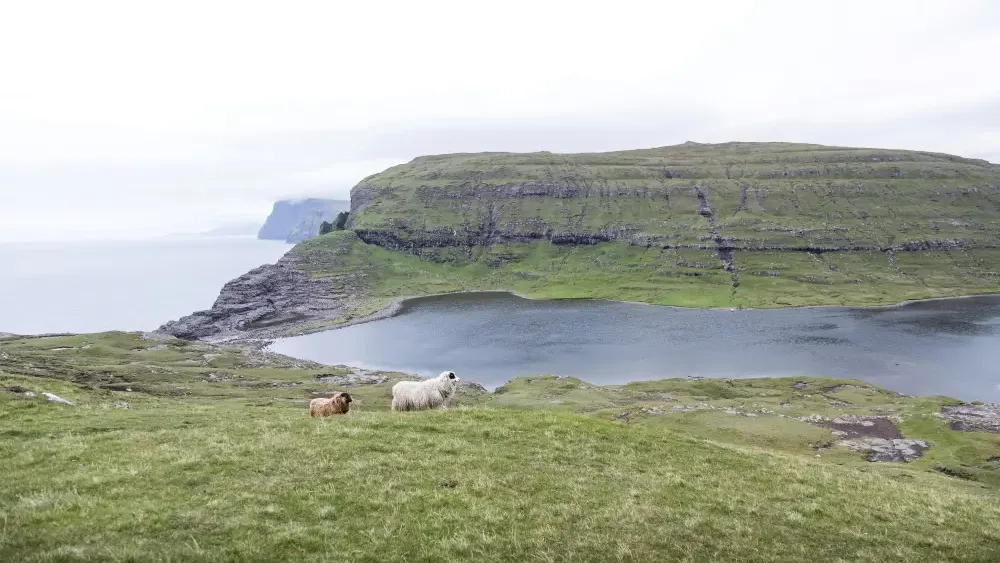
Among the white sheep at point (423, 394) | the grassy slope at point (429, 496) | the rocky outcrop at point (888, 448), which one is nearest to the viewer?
the grassy slope at point (429, 496)

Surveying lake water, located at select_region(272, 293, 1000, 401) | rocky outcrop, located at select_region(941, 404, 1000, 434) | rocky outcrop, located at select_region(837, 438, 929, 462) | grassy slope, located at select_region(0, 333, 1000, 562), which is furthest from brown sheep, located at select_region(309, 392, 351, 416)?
lake water, located at select_region(272, 293, 1000, 401)

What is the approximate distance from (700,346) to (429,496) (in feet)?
477

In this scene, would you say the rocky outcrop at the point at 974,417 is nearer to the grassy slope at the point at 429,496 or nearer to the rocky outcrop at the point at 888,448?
the rocky outcrop at the point at 888,448

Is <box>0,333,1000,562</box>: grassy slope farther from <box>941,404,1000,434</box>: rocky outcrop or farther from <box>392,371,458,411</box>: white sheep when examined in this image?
<box>941,404,1000,434</box>: rocky outcrop

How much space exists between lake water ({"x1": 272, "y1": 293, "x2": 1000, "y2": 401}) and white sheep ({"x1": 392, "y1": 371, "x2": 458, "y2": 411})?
89.3 meters

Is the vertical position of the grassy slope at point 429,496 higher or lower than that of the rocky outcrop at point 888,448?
higher

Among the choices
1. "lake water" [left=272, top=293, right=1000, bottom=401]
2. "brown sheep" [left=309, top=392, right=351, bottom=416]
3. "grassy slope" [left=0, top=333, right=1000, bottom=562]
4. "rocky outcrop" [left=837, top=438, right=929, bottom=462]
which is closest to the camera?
"grassy slope" [left=0, top=333, right=1000, bottom=562]

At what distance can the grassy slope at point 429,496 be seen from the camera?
1297 centimetres

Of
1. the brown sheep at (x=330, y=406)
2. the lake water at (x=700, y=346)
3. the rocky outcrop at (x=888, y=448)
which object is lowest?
the lake water at (x=700, y=346)

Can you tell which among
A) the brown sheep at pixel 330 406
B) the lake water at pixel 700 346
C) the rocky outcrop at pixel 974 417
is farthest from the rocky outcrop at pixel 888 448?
the brown sheep at pixel 330 406

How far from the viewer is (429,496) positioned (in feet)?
52.8

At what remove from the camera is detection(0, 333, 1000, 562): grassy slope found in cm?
1297

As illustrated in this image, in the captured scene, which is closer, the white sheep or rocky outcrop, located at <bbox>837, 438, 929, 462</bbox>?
the white sheep

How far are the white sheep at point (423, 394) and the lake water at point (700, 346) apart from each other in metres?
89.3
